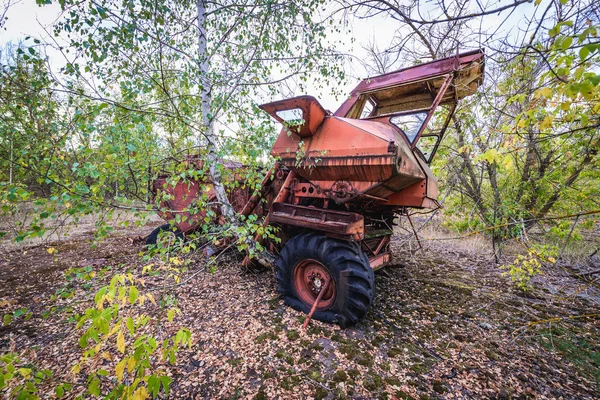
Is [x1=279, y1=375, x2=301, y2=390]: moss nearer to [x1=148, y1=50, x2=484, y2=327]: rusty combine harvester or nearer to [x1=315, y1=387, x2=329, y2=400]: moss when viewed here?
[x1=315, y1=387, x2=329, y2=400]: moss

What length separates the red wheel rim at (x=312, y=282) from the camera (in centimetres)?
308

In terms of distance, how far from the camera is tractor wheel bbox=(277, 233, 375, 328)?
2.79 m

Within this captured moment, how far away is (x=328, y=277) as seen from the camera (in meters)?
3.02

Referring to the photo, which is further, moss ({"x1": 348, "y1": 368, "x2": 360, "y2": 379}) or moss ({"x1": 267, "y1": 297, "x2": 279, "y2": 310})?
moss ({"x1": 267, "y1": 297, "x2": 279, "y2": 310})

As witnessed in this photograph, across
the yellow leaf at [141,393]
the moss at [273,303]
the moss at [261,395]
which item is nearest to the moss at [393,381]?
the moss at [261,395]

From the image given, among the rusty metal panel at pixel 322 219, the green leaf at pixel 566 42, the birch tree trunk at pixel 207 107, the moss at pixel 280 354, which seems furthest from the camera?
the birch tree trunk at pixel 207 107

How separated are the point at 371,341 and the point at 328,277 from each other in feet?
2.64

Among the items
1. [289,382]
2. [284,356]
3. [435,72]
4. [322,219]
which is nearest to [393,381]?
[289,382]

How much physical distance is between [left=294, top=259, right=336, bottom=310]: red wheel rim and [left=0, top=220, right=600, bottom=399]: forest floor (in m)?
0.25

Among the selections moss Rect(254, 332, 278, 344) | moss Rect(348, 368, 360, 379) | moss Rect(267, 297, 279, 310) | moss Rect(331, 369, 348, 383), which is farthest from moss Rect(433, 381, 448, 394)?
moss Rect(267, 297, 279, 310)

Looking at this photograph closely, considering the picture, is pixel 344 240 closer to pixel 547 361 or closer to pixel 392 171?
pixel 392 171

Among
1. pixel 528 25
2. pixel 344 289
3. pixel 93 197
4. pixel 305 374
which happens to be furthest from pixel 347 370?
pixel 528 25

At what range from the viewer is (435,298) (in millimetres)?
3750

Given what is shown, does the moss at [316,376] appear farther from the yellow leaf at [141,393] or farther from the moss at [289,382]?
the yellow leaf at [141,393]
